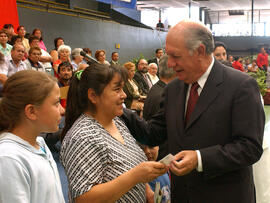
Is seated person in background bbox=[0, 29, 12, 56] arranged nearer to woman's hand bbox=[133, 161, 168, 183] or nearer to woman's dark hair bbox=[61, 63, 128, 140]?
woman's dark hair bbox=[61, 63, 128, 140]

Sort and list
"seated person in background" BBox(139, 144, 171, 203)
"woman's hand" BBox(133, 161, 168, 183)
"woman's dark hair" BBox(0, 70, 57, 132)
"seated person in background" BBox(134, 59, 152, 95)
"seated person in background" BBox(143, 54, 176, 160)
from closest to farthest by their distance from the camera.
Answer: "woman's dark hair" BBox(0, 70, 57, 132)
"woman's hand" BBox(133, 161, 168, 183)
"seated person in background" BBox(139, 144, 171, 203)
"seated person in background" BBox(143, 54, 176, 160)
"seated person in background" BBox(134, 59, 152, 95)

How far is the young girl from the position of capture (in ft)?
4.12

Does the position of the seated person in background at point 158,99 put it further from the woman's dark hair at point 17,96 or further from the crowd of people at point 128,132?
the woman's dark hair at point 17,96

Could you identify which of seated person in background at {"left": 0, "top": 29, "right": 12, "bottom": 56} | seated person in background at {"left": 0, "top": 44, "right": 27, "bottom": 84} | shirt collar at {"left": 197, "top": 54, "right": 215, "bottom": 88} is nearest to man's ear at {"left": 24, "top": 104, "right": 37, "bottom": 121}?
shirt collar at {"left": 197, "top": 54, "right": 215, "bottom": 88}

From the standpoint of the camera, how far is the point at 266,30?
2300cm

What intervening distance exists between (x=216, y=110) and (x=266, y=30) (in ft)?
77.1

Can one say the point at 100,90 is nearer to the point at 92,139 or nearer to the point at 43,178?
the point at 92,139

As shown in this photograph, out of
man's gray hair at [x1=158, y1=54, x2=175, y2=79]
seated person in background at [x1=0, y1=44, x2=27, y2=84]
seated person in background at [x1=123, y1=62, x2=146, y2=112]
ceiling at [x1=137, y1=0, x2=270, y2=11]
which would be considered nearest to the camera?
man's gray hair at [x1=158, y1=54, x2=175, y2=79]

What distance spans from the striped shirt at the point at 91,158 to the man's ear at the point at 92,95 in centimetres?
8

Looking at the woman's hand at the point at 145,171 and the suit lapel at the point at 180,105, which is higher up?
the suit lapel at the point at 180,105

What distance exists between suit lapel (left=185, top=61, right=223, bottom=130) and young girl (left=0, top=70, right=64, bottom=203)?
0.66 metres

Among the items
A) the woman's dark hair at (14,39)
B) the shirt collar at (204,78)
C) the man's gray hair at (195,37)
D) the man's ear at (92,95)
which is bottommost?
the man's ear at (92,95)

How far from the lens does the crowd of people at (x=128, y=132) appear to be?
1.39 meters

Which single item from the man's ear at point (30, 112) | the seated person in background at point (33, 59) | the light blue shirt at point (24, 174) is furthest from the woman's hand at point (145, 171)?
the seated person in background at point (33, 59)
